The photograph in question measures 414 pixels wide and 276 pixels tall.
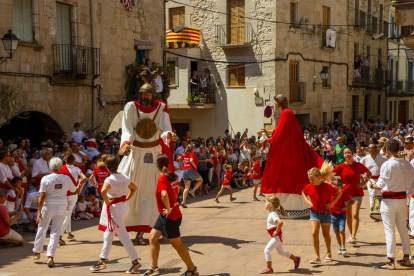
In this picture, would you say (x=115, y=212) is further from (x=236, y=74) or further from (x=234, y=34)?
(x=234, y=34)

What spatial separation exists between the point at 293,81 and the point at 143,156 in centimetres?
1747

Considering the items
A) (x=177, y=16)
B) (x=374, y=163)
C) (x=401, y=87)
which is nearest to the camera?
(x=374, y=163)

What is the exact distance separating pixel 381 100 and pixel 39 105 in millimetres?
25880

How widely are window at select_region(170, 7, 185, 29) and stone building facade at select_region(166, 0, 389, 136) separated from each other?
185mm

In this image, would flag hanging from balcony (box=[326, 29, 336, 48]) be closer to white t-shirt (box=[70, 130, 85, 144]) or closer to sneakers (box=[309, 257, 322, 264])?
white t-shirt (box=[70, 130, 85, 144])

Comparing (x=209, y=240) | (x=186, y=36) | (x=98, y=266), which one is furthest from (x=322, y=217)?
(x=186, y=36)

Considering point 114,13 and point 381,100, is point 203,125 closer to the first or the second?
point 114,13

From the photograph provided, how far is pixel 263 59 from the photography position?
23.8 metres

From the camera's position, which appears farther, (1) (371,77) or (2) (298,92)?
(1) (371,77)

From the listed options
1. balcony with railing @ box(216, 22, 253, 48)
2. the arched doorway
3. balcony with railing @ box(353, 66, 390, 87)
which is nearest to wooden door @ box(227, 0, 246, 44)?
balcony with railing @ box(216, 22, 253, 48)

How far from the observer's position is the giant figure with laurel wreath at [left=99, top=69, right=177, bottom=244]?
332 inches

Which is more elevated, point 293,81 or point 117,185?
point 293,81

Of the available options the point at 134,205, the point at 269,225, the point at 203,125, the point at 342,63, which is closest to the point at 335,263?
the point at 269,225

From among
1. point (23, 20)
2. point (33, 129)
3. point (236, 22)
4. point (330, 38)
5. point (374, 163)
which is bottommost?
point (374, 163)
